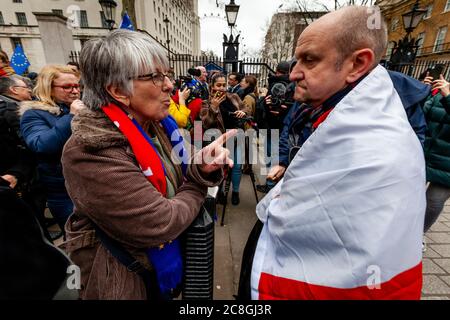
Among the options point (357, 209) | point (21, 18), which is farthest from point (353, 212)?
point (21, 18)

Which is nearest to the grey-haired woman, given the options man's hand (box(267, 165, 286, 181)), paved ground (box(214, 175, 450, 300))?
man's hand (box(267, 165, 286, 181))

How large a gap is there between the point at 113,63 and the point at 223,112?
2.69 meters

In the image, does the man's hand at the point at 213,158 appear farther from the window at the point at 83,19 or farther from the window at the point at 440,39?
the window at the point at 83,19

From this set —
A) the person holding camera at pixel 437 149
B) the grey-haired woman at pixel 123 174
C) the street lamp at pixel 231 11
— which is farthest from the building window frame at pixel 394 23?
the grey-haired woman at pixel 123 174

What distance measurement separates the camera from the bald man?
0.75m

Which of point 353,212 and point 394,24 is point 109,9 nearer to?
point 353,212

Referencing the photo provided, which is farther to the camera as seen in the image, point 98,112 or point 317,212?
point 98,112

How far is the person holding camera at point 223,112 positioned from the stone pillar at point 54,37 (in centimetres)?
930

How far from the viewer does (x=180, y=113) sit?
3.32m

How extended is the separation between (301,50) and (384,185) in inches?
33.9
